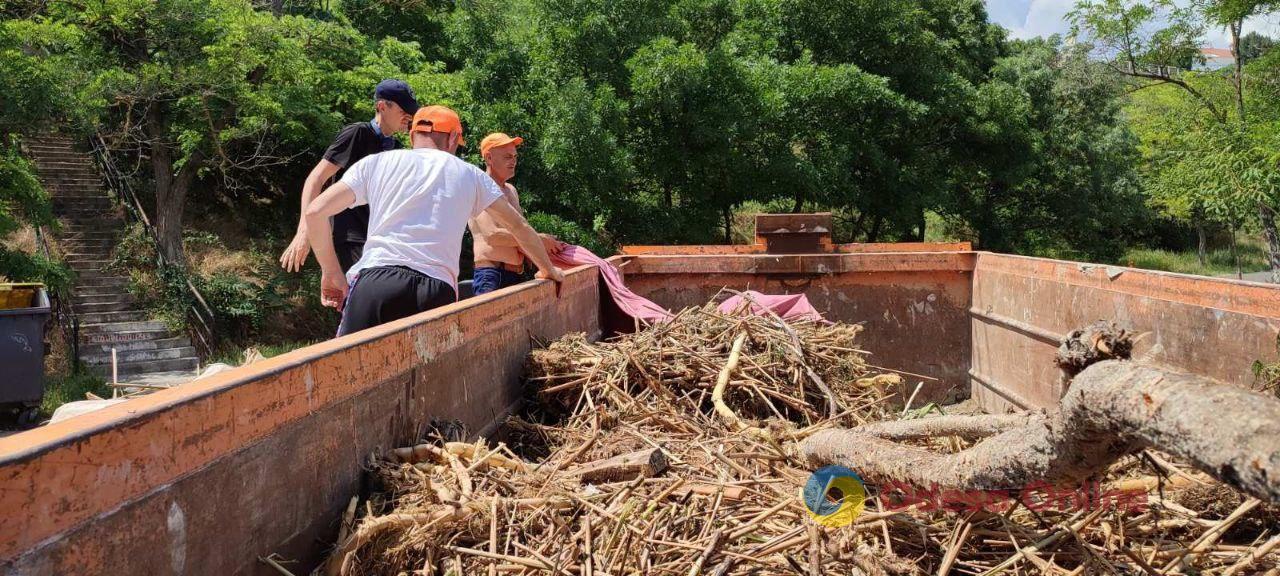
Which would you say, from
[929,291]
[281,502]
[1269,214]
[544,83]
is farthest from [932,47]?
[281,502]

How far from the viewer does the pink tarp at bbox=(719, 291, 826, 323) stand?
6452 mm

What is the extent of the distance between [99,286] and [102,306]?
69 cm

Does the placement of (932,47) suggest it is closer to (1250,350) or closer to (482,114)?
(482,114)

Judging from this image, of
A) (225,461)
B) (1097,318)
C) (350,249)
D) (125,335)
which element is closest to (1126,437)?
(225,461)

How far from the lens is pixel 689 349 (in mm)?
5227

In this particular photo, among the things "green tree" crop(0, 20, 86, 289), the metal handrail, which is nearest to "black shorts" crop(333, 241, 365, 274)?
"green tree" crop(0, 20, 86, 289)

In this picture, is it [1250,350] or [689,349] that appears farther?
[689,349]

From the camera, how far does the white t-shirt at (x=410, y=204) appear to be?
13.2ft

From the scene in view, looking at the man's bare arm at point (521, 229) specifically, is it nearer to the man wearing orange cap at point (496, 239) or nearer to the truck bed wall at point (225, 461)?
the truck bed wall at point (225, 461)

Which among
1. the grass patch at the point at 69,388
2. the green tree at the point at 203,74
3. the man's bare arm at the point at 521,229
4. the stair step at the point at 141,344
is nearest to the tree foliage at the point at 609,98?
the green tree at the point at 203,74

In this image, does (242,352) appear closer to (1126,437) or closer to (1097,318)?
(1097,318)

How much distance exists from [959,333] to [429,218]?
6079mm

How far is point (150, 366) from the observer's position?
1553 centimetres

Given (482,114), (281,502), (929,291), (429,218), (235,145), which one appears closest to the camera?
(281,502)
